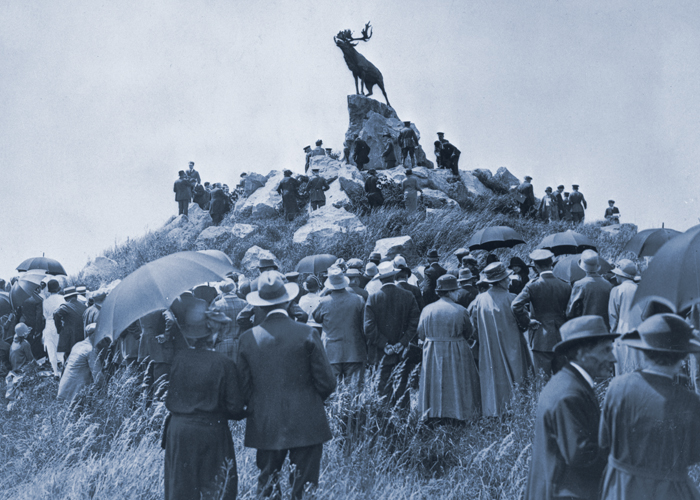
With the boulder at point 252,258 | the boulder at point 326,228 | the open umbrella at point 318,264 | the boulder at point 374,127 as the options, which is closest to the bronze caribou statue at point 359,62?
the boulder at point 374,127

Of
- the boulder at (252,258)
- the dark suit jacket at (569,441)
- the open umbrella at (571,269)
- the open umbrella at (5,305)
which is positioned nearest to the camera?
the dark suit jacket at (569,441)

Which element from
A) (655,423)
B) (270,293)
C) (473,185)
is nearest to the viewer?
(655,423)

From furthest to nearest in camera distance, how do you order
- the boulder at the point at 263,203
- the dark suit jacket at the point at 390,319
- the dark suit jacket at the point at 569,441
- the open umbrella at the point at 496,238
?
1. the boulder at the point at 263,203
2. the open umbrella at the point at 496,238
3. the dark suit jacket at the point at 390,319
4. the dark suit jacket at the point at 569,441

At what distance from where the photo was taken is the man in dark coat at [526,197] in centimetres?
1959

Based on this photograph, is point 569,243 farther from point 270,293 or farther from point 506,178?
point 506,178

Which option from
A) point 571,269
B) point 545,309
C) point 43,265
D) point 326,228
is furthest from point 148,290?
point 326,228

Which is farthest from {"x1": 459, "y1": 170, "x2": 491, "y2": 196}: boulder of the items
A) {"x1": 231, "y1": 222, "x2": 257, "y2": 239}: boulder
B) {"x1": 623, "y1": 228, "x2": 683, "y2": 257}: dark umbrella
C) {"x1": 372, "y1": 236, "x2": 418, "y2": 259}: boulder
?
{"x1": 623, "y1": 228, "x2": 683, "y2": 257}: dark umbrella

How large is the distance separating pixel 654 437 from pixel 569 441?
0.35 meters

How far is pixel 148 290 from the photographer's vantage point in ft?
12.9

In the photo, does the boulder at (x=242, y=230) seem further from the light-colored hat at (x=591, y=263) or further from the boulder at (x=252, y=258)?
the light-colored hat at (x=591, y=263)

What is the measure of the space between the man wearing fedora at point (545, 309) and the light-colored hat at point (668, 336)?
3328mm

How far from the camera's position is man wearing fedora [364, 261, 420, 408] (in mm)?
6191

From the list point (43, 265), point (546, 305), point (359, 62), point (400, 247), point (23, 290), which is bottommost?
point (546, 305)

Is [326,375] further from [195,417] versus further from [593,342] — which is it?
[593,342]
